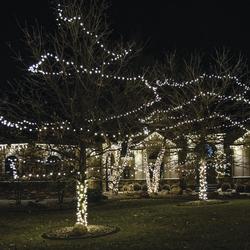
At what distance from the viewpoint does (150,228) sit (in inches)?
605

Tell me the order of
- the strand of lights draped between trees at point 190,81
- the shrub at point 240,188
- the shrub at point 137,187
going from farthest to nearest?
the shrub at point 137,187 → the shrub at point 240,188 → the strand of lights draped between trees at point 190,81

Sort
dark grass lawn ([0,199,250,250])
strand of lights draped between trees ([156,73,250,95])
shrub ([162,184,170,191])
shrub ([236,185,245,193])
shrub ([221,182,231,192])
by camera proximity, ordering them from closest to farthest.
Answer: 1. dark grass lawn ([0,199,250,250])
2. strand of lights draped between trees ([156,73,250,95])
3. shrub ([236,185,245,193])
4. shrub ([221,182,231,192])
5. shrub ([162,184,170,191])

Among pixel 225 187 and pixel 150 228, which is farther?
pixel 225 187

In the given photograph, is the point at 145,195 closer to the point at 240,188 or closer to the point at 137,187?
the point at 137,187

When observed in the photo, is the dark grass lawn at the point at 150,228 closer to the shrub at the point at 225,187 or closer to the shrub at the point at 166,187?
the shrub at the point at 225,187

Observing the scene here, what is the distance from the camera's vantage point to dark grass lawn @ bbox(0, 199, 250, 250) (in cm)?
1252

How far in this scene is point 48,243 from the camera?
45.2ft

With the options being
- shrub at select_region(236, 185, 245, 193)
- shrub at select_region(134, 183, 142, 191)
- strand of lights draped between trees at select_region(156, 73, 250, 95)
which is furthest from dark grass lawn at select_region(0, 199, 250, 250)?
shrub at select_region(134, 183, 142, 191)

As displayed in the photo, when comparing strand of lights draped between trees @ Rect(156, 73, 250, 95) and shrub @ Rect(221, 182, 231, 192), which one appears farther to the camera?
shrub @ Rect(221, 182, 231, 192)

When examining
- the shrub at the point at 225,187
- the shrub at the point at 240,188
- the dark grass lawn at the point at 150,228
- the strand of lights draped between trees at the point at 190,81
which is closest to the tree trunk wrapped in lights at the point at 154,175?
the shrub at the point at 225,187

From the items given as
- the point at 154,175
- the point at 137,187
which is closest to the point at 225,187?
the point at 154,175

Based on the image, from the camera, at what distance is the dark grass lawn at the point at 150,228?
12.5 metres

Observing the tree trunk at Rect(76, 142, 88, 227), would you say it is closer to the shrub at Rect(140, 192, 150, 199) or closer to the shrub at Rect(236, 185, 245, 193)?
the shrub at Rect(140, 192, 150, 199)

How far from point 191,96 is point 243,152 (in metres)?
8.63
